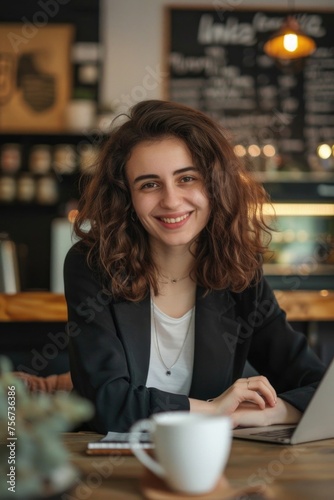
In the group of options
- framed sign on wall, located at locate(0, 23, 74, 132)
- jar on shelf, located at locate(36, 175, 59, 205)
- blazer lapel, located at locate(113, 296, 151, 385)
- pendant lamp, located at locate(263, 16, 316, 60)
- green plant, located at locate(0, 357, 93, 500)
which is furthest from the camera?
framed sign on wall, located at locate(0, 23, 74, 132)

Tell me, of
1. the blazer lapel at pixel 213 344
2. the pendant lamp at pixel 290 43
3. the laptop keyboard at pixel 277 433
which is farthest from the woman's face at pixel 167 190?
the pendant lamp at pixel 290 43

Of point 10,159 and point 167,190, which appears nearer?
point 167,190

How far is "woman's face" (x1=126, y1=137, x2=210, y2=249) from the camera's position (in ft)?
5.35

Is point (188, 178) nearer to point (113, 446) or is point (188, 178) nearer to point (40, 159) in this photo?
point (113, 446)

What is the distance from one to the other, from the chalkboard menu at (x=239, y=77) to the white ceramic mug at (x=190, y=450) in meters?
4.35

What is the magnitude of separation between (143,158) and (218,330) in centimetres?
45

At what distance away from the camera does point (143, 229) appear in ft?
5.84

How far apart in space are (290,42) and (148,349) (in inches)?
111

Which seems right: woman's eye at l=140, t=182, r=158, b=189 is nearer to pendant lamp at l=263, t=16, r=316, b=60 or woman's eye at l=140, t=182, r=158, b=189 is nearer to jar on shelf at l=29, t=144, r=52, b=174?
pendant lamp at l=263, t=16, r=316, b=60

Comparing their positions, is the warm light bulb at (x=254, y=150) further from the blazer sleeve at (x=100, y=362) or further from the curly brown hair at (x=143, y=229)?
the blazer sleeve at (x=100, y=362)

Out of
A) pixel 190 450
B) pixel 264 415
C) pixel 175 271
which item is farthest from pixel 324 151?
pixel 190 450

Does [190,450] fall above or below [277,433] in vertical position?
above

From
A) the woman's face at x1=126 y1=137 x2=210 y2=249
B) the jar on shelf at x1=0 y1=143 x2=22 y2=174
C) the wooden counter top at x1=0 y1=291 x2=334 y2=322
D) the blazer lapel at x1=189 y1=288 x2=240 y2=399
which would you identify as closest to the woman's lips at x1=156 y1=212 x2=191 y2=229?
the woman's face at x1=126 y1=137 x2=210 y2=249

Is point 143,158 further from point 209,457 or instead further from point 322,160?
point 322,160
